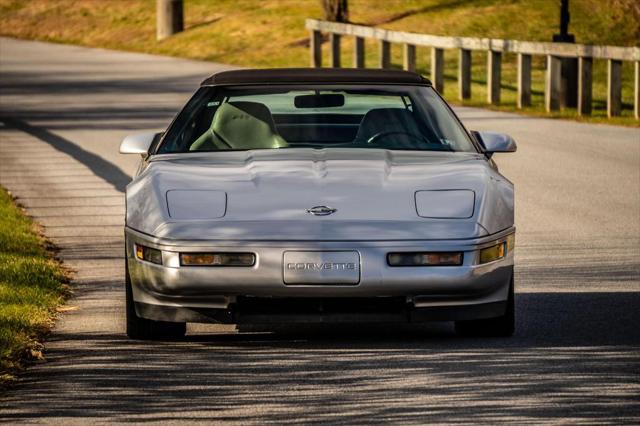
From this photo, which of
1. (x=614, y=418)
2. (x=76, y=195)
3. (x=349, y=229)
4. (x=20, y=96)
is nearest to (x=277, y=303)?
(x=349, y=229)

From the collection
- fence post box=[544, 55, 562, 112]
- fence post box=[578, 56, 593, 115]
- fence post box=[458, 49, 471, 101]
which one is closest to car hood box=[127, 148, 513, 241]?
fence post box=[578, 56, 593, 115]

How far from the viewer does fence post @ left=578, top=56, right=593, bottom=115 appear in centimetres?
2405

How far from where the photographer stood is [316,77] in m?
9.54

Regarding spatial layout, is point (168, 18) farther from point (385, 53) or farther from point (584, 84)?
point (584, 84)

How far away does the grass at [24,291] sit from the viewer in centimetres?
808

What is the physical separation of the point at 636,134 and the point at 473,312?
1399 cm

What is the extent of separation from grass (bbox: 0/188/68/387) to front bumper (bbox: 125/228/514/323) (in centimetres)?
70

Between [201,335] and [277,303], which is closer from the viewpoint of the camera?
[277,303]

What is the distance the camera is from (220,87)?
9617 mm

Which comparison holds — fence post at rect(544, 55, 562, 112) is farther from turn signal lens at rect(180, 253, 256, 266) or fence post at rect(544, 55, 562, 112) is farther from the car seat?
turn signal lens at rect(180, 253, 256, 266)

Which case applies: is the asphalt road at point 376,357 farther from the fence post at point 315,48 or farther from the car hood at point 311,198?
the fence post at point 315,48

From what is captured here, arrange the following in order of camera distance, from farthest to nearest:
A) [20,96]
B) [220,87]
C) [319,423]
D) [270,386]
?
[20,96]
[220,87]
[270,386]
[319,423]

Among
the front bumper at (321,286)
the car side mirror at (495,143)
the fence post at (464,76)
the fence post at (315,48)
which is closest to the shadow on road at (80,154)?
the car side mirror at (495,143)

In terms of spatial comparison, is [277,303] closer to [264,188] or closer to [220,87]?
[264,188]
